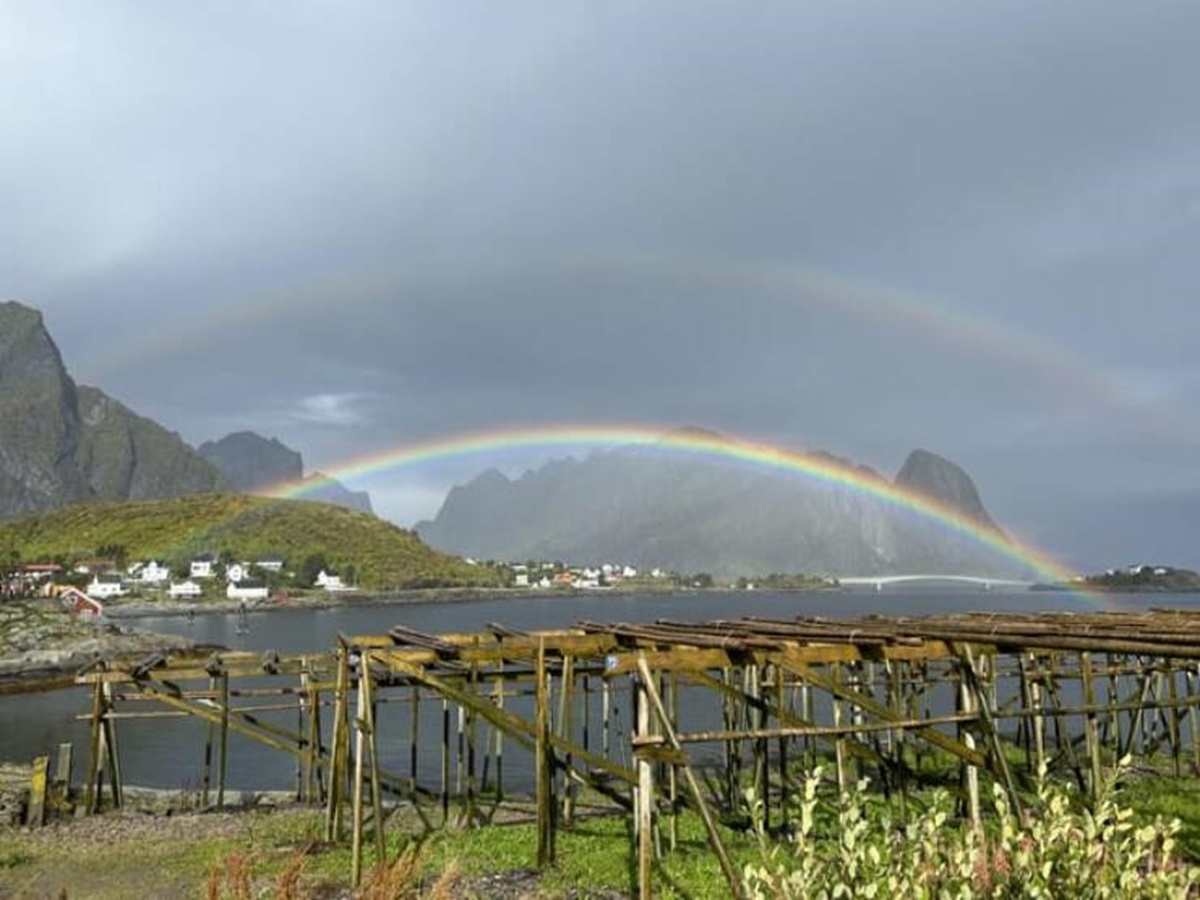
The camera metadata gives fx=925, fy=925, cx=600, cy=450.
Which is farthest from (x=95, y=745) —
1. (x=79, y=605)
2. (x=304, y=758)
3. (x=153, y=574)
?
(x=153, y=574)

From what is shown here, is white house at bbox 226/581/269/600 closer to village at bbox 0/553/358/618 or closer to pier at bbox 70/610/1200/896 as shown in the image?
village at bbox 0/553/358/618

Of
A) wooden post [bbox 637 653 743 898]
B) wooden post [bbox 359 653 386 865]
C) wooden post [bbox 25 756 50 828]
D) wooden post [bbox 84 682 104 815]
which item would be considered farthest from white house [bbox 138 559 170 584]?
wooden post [bbox 637 653 743 898]

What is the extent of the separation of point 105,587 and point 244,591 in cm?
2696

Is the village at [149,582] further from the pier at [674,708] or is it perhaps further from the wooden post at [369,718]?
the wooden post at [369,718]

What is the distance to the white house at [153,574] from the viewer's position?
187 m

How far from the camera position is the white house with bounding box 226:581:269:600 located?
186750mm

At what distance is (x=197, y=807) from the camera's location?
27031 millimetres

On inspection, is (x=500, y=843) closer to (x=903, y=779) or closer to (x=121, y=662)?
(x=903, y=779)

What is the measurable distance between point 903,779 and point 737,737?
8918 millimetres

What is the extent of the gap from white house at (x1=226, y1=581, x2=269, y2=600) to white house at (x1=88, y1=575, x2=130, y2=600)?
769 inches

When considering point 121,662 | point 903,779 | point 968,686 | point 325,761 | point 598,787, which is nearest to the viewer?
point 968,686

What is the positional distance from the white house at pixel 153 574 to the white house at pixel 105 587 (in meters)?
7.18

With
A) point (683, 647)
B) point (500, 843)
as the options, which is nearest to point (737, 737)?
point (683, 647)

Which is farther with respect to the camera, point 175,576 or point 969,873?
point 175,576
